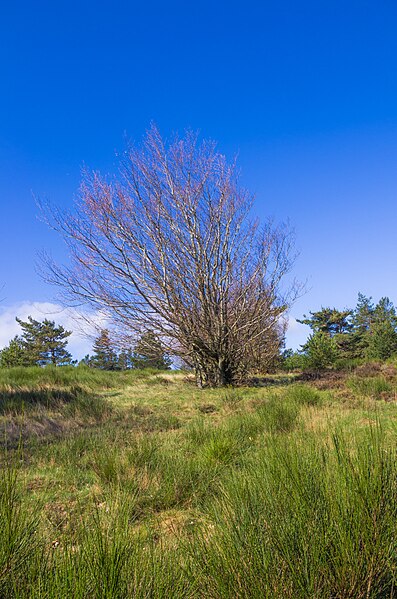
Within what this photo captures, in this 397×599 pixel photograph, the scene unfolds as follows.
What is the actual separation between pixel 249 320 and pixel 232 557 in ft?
38.3

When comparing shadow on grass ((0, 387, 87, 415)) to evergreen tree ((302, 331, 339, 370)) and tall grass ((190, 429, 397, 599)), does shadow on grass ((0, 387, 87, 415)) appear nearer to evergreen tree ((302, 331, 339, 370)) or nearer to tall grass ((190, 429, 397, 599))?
tall grass ((190, 429, 397, 599))

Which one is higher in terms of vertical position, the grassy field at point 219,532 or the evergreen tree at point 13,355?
the evergreen tree at point 13,355

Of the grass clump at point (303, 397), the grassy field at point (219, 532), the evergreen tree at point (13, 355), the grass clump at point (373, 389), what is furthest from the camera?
the evergreen tree at point (13, 355)

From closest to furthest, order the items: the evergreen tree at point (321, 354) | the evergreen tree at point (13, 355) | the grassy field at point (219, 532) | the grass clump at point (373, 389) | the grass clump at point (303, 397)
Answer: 1. the grassy field at point (219, 532)
2. the grass clump at point (303, 397)
3. the grass clump at point (373, 389)
4. the evergreen tree at point (321, 354)
5. the evergreen tree at point (13, 355)

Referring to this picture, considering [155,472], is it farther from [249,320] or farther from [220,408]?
[249,320]

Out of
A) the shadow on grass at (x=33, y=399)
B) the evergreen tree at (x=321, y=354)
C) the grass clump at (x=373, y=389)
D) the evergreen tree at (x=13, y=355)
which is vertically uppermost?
the evergreen tree at (x=13, y=355)

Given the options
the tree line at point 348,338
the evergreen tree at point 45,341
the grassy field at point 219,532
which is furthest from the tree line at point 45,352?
the grassy field at point 219,532

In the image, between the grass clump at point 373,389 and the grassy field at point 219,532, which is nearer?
the grassy field at point 219,532

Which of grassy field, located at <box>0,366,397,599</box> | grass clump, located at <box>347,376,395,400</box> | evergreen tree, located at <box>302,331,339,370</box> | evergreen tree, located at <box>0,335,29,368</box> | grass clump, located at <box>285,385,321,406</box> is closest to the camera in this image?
grassy field, located at <box>0,366,397,599</box>

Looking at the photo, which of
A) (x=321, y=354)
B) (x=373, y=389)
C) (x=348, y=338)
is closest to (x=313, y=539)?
(x=373, y=389)

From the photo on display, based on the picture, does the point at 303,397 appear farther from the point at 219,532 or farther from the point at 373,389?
the point at 219,532

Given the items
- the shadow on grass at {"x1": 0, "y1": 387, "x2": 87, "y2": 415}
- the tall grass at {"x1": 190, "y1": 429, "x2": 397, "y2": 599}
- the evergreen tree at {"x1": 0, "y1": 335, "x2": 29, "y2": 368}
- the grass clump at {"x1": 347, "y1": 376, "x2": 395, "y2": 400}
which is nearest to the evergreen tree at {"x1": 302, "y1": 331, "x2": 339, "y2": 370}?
the grass clump at {"x1": 347, "y1": 376, "x2": 395, "y2": 400}

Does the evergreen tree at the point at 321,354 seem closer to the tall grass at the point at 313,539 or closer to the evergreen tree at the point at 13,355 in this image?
the tall grass at the point at 313,539

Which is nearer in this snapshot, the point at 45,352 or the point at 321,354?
the point at 321,354
